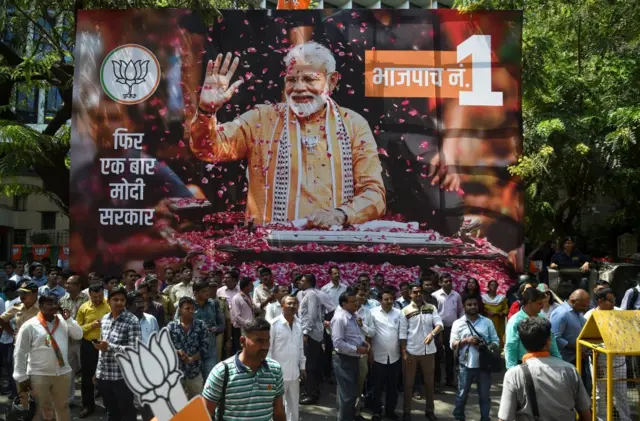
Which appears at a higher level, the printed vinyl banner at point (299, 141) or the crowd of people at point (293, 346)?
Answer: the printed vinyl banner at point (299, 141)

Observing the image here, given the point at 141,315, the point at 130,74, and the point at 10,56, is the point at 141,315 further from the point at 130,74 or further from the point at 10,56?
the point at 10,56

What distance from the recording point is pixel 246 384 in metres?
4.39

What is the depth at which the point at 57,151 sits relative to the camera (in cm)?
1538

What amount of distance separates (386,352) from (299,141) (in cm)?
686

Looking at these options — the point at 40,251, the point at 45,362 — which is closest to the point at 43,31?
the point at 40,251

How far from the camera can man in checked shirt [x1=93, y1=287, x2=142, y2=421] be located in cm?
700

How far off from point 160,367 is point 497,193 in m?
11.4

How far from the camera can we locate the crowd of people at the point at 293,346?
4.39 m

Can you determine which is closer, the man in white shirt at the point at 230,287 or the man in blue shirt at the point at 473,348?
the man in blue shirt at the point at 473,348

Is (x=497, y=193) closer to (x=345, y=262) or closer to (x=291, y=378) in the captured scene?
(x=345, y=262)

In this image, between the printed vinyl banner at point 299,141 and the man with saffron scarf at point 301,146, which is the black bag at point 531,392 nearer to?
the printed vinyl banner at point 299,141

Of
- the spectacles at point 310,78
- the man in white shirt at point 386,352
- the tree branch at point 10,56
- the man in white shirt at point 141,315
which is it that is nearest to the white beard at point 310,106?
the spectacles at point 310,78

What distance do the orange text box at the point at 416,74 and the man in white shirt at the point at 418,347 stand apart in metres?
6.60

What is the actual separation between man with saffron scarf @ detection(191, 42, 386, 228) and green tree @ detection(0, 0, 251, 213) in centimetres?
207
